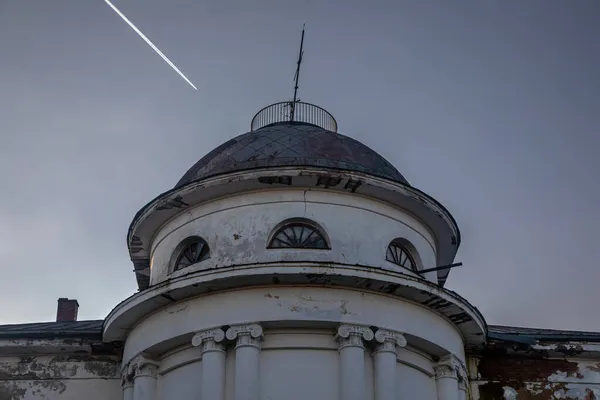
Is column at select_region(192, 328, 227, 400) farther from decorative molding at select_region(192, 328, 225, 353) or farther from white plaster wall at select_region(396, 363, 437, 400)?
white plaster wall at select_region(396, 363, 437, 400)

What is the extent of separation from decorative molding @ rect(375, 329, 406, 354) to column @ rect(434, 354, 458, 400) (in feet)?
4.58

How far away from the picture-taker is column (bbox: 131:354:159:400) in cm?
1664

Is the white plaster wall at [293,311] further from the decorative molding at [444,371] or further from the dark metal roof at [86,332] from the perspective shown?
the dark metal roof at [86,332]

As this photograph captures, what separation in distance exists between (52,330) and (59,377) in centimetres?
100

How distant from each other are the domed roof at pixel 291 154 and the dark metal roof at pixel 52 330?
12.0 ft

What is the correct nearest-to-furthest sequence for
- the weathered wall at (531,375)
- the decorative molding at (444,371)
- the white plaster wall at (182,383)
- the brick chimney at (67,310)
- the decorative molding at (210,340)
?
the decorative molding at (210,340) → the white plaster wall at (182,383) → the decorative molding at (444,371) → the weathered wall at (531,375) → the brick chimney at (67,310)

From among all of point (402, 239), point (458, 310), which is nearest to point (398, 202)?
point (402, 239)

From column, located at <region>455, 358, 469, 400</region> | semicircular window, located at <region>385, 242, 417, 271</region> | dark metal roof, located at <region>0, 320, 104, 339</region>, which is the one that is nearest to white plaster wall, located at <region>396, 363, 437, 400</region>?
column, located at <region>455, 358, 469, 400</region>

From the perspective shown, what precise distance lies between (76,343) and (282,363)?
5273 mm

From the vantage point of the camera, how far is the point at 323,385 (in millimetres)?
15492

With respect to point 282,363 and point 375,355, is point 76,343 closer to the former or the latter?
point 282,363

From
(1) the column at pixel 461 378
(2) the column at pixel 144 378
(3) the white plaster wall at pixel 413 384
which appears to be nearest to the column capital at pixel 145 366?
(2) the column at pixel 144 378

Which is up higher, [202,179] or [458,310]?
[202,179]

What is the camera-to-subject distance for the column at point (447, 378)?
16734 millimetres
